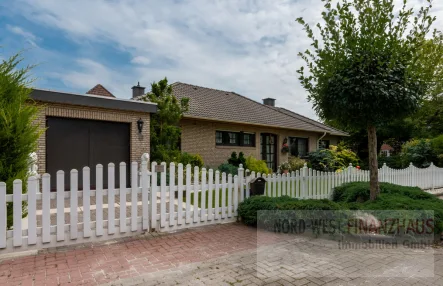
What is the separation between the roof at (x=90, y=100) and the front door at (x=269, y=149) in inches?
298

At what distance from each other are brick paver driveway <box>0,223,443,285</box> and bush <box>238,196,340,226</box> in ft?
2.18

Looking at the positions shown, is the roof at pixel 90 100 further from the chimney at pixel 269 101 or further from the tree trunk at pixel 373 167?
the chimney at pixel 269 101

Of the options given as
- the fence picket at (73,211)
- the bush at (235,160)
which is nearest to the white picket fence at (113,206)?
the fence picket at (73,211)

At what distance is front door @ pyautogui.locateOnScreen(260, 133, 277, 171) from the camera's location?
15.5 m

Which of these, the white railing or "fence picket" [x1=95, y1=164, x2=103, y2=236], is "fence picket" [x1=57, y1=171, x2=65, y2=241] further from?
the white railing

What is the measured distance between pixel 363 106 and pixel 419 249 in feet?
8.61

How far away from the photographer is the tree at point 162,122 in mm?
10094

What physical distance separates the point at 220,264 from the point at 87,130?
23.4ft

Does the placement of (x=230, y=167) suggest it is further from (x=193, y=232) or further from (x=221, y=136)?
(x=193, y=232)

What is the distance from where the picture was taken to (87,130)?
8781 millimetres

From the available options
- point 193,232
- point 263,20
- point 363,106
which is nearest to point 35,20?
point 263,20

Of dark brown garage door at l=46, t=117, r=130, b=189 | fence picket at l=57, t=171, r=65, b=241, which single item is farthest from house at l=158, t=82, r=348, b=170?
fence picket at l=57, t=171, r=65, b=241

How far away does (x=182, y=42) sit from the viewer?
32.8 feet

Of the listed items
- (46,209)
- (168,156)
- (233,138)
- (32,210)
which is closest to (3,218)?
(32,210)
